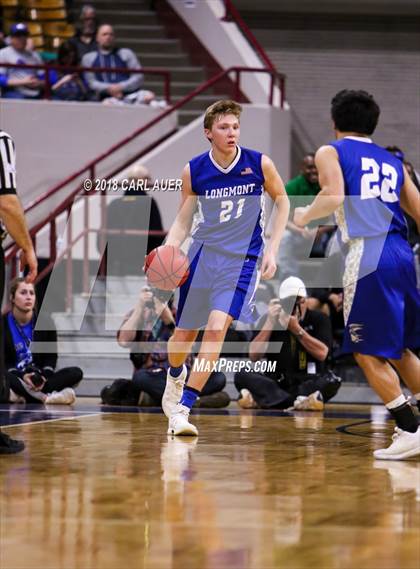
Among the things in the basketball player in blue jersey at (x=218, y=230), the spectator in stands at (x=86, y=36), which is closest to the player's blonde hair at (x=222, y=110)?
the basketball player in blue jersey at (x=218, y=230)

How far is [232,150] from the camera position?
722 centimetres

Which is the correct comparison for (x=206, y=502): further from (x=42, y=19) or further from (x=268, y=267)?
(x=42, y=19)

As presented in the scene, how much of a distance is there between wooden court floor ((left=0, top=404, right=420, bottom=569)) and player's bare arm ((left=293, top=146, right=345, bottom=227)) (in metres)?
1.24

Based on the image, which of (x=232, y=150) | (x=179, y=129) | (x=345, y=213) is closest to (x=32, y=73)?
(x=179, y=129)

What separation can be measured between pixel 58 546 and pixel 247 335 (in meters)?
6.99

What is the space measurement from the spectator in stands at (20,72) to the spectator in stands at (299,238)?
152 inches

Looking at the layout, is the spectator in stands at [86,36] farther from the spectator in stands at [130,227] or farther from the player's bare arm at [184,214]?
the player's bare arm at [184,214]

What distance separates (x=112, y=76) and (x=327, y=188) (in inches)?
359

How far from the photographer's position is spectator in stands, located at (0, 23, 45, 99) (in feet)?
46.5

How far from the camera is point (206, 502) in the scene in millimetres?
4621

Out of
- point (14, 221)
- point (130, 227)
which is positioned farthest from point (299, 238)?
point (14, 221)

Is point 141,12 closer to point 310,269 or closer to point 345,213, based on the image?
point 310,269

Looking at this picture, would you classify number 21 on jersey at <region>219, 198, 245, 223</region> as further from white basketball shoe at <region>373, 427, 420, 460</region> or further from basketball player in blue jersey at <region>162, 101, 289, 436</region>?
white basketball shoe at <region>373, 427, 420, 460</region>

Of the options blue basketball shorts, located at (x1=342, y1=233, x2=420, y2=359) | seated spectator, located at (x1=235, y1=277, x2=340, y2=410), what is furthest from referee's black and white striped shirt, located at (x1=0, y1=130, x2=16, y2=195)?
seated spectator, located at (x1=235, y1=277, x2=340, y2=410)
